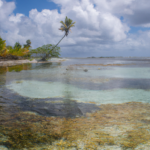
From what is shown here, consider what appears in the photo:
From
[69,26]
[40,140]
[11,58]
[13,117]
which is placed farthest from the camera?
[11,58]

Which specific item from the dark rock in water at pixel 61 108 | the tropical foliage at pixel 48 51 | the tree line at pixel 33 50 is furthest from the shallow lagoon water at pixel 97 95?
the tropical foliage at pixel 48 51

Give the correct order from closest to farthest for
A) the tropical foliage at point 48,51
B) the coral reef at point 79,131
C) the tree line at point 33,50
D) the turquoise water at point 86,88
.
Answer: the coral reef at point 79,131, the turquoise water at point 86,88, the tree line at point 33,50, the tropical foliage at point 48,51

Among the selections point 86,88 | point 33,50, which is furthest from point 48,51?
point 86,88

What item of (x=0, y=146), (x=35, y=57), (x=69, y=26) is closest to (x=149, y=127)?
(x=0, y=146)

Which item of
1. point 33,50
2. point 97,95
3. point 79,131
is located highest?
point 33,50

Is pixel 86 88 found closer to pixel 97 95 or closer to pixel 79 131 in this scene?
pixel 97 95

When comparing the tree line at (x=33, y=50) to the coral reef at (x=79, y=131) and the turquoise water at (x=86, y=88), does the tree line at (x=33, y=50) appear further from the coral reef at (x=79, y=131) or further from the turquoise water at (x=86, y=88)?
the coral reef at (x=79, y=131)

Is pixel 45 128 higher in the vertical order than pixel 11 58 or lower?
lower

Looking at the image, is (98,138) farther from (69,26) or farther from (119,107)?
(69,26)

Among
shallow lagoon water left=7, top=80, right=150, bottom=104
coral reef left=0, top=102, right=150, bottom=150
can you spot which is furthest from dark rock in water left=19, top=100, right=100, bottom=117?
shallow lagoon water left=7, top=80, right=150, bottom=104

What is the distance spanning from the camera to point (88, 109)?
5.24 meters

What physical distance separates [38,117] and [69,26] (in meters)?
32.7

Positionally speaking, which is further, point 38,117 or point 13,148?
point 38,117

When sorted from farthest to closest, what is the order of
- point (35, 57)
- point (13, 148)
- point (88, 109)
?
point (35, 57) → point (88, 109) → point (13, 148)
